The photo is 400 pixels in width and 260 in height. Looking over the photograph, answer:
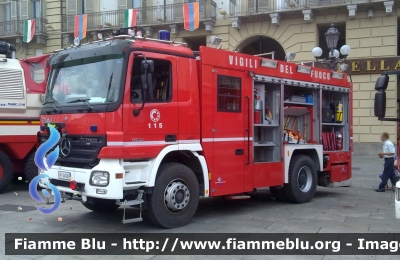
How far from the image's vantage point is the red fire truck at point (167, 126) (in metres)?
6.71

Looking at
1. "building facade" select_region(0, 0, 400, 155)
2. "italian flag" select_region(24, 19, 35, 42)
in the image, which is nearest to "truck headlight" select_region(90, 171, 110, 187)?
"building facade" select_region(0, 0, 400, 155)

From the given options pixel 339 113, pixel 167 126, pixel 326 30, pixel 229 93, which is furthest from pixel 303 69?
pixel 326 30

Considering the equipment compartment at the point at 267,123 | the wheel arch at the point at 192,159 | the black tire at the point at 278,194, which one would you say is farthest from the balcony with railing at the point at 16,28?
the wheel arch at the point at 192,159

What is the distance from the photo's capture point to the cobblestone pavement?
7.43 meters

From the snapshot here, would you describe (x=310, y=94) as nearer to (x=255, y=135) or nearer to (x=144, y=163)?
(x=255, y=135)

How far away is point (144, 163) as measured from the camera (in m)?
6.96

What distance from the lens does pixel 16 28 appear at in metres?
27.5

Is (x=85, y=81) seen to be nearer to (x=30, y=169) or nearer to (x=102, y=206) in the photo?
(x=102, y=206)

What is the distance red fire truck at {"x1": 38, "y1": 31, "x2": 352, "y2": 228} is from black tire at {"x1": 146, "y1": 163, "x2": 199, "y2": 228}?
0.05 feet

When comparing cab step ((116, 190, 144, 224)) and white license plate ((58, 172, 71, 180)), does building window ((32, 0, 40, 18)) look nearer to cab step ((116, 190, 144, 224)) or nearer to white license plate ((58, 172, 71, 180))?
white license plate ((58, 172, 71, 180))

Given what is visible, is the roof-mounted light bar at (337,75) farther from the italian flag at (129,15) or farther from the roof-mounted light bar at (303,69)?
the italian flag at (129,15)

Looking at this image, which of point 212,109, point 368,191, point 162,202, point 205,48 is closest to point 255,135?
point 212,109

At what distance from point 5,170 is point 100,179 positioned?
5349 millimetres

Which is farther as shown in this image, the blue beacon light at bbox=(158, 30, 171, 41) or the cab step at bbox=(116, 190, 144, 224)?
the blue beacon light at bbox=(158, 30, 171, 41)
